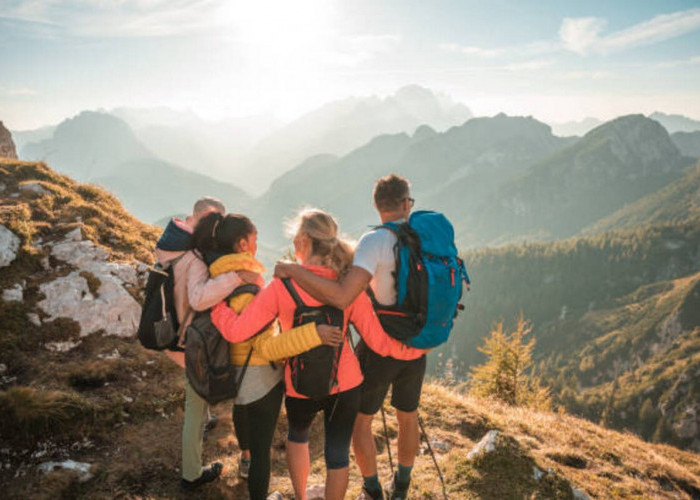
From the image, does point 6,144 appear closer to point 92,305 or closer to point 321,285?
point 92,305

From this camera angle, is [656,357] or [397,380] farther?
[656,357]

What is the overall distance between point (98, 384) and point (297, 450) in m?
4.90

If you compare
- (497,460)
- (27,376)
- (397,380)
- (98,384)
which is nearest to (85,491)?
(98,384)

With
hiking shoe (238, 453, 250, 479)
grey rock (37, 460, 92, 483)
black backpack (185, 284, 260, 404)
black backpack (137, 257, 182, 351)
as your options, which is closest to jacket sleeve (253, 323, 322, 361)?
black backpack (185, 284, 260, 404)

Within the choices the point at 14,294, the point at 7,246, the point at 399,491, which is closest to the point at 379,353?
A: the point at 399,491

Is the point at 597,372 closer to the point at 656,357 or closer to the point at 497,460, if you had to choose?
the point at 656,357

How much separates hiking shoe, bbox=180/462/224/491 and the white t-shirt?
3.32 meters

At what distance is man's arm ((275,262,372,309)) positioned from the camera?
146 inches

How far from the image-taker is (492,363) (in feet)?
70.2

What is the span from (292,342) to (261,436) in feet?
3.85

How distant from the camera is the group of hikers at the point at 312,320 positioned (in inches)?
151

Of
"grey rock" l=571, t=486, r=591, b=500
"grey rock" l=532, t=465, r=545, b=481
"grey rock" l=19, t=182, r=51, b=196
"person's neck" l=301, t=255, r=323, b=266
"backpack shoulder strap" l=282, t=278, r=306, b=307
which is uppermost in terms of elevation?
"grey rock" l=19, t=182, r=51, b=196

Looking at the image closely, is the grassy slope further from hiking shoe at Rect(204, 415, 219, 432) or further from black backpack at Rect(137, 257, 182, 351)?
black backpack at Rect(137, 257, 182, 351)

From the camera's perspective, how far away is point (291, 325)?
390 centimetres
